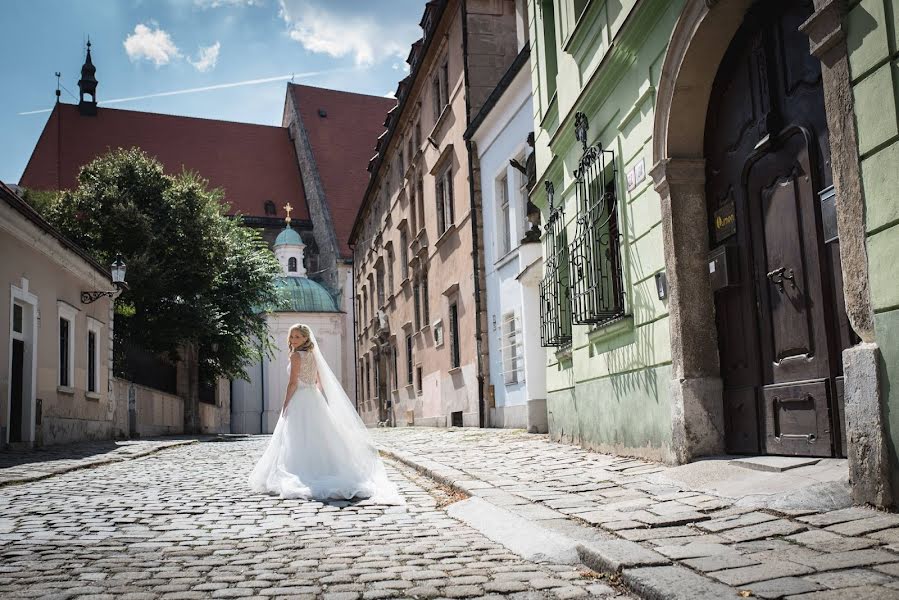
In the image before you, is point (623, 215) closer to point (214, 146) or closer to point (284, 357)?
point (284, 357)

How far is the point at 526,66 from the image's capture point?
15867mm

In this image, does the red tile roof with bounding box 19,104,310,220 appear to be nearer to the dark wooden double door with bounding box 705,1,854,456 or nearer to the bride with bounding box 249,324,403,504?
the bride with bounding box 249,324,403,504

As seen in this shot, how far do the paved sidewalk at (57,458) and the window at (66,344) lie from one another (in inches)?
70.9

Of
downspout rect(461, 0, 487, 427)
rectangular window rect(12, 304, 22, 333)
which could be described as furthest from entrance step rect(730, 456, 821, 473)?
downspout rect(461, 0, 487, 427)

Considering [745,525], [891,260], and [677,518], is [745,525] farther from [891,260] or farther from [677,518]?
[891,260]

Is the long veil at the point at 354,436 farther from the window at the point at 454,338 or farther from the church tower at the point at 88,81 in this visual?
the church tower at the point at 88,81

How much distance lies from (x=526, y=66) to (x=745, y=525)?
12304mm

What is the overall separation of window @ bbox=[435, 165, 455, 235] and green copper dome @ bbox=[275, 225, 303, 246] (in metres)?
31.9

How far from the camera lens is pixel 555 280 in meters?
12.1

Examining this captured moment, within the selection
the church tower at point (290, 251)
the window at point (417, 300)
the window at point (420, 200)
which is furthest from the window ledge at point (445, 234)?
the church tower at point (290, 251)

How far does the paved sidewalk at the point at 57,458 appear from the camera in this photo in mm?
10016

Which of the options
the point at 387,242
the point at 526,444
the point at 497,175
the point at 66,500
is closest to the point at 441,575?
the point at 66,500

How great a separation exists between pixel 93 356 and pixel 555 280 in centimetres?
1263

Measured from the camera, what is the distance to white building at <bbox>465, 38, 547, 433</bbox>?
1578 centimetres
